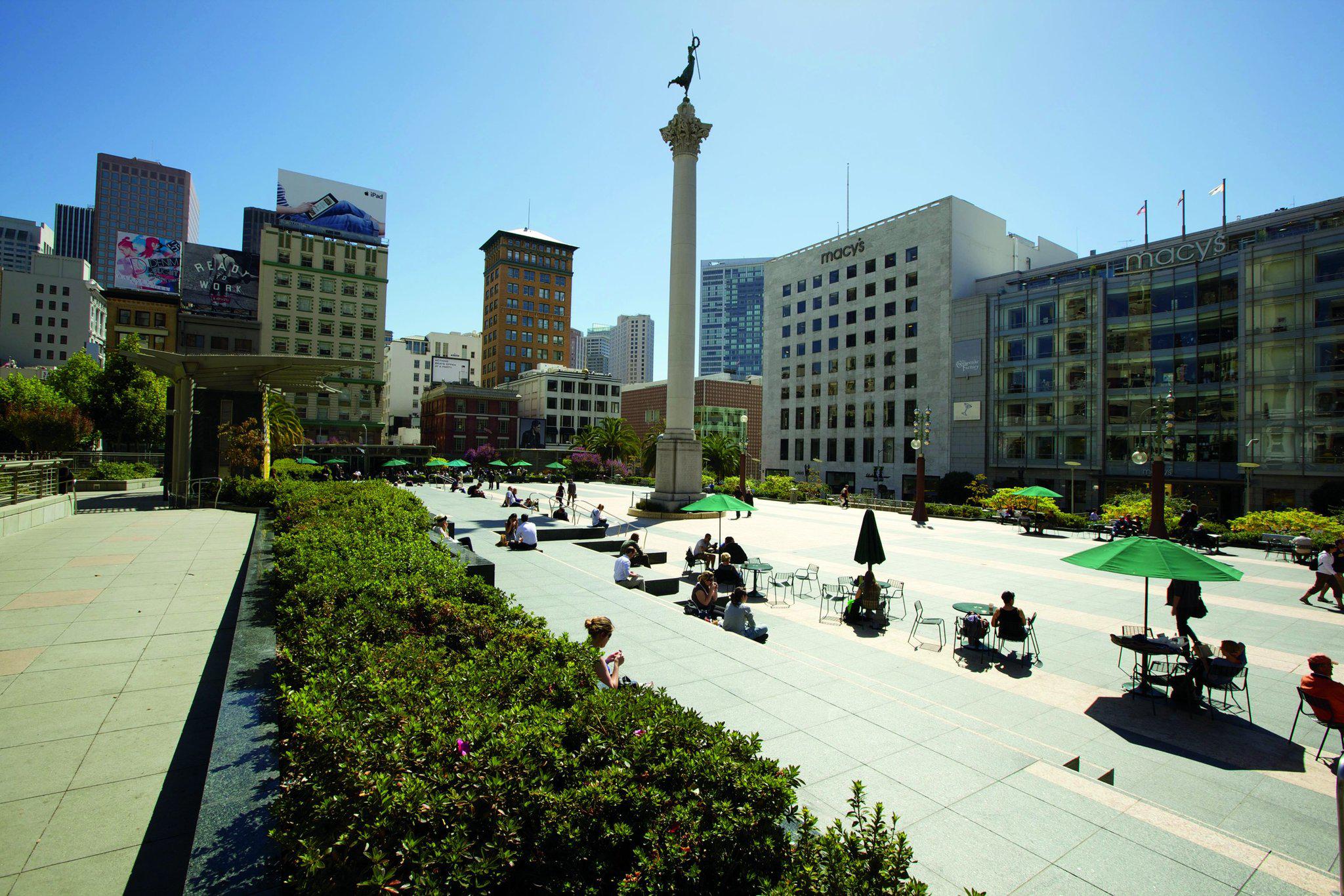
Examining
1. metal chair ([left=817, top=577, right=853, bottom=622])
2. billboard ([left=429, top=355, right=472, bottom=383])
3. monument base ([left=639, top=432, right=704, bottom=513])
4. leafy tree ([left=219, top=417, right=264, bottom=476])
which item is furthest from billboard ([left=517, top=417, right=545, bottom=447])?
metal chair ([left=817, top=577, right=853, bottom=622])

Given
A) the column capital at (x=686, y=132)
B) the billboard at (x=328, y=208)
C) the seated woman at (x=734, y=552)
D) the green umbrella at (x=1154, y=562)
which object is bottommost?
the seated woman at (x=734, y=552)

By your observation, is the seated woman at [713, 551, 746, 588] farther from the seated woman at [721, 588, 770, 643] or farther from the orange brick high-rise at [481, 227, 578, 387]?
the orange brick high-rise at [481, 227, 578, 387]

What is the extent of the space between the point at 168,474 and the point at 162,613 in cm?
2470

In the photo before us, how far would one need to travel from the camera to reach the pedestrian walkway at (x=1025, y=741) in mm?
4930

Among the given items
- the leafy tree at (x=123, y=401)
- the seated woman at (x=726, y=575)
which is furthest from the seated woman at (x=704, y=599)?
the leafy tree at (x=123, y=401)

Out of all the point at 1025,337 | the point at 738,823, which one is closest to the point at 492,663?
the point at 738,823

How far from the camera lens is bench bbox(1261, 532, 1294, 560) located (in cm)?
2455

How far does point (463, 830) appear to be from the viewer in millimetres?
3145

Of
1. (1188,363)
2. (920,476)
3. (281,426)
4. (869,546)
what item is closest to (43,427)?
(281,426)

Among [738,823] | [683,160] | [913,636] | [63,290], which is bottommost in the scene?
[913,636]

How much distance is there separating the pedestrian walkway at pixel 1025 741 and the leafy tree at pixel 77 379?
60.1m

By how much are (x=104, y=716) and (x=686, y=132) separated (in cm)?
3876

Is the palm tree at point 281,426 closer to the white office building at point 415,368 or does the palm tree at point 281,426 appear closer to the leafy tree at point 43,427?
the leafy tree at point 43,427

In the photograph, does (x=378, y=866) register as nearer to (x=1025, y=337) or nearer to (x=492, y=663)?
(x=492, y=663)
